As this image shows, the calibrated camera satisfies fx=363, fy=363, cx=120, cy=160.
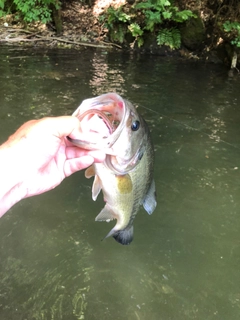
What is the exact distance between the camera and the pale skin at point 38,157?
175cm

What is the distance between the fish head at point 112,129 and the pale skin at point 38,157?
0.06 meters

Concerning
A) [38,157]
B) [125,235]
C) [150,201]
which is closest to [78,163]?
[38,157]

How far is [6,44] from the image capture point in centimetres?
1173

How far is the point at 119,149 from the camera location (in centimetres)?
188

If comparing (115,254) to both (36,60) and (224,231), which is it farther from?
(36,60)

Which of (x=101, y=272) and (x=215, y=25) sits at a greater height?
(x=215, y=25)

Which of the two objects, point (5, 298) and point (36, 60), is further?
point (36, 60)

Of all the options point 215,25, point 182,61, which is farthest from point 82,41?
point 215,25

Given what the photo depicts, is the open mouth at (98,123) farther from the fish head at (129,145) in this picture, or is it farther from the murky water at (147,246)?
the murky water at (147,246)

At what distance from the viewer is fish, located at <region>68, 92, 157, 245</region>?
1798 millimetres

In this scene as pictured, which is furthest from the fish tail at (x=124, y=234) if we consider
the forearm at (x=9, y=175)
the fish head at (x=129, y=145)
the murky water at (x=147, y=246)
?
the murky water at (x=147, y=246)

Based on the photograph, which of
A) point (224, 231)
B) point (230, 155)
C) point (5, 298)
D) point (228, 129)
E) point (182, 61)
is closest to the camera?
point (5, 298)

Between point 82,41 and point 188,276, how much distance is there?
11.2 m

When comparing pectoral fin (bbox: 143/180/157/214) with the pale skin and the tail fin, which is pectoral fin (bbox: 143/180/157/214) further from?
the pale skin
